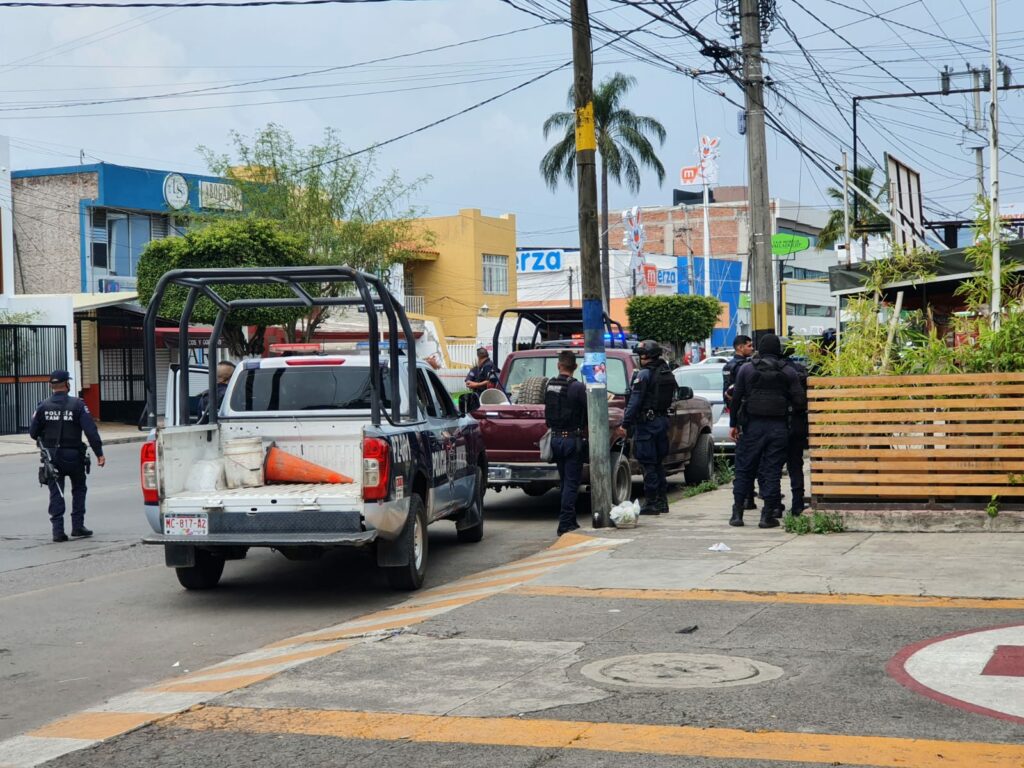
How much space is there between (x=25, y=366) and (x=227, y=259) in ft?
20.1

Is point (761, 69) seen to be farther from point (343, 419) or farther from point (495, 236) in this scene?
point (495, 236)

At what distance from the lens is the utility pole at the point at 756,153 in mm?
18297

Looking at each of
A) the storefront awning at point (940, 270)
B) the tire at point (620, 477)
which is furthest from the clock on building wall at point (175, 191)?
the tire at point (620, 477)

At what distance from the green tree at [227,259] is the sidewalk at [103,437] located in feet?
11.4

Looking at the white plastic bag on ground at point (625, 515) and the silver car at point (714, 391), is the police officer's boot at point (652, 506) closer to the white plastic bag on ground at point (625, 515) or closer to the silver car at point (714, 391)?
the white plastic bag on ground at point (625, 515)

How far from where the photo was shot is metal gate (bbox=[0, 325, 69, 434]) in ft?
108

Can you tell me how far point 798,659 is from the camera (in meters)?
6.87

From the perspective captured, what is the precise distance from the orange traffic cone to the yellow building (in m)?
48.4

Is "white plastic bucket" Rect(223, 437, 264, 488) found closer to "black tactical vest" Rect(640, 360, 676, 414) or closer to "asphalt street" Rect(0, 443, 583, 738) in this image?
"asphalt street" Rect(0, 443, 583, 738)

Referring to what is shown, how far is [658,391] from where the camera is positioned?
44.5 feet

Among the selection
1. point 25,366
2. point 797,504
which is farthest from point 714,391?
point 25,366

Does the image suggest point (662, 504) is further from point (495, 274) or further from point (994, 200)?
point (495, 274)

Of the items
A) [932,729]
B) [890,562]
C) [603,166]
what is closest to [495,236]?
[603,166]

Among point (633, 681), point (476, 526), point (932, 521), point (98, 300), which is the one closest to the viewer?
point (633, 681)
